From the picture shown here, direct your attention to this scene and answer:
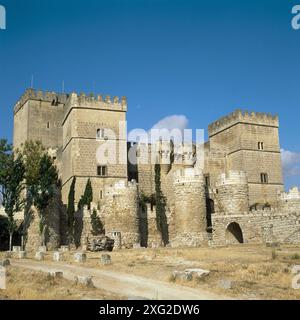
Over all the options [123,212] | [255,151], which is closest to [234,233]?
[123,212]

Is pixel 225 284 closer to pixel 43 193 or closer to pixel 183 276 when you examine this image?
pixel 183 276

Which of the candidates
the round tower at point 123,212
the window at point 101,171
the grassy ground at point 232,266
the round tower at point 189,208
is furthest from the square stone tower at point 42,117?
the grassy ground at point 232,266

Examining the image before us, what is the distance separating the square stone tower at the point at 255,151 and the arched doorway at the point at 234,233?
6009 millimetres

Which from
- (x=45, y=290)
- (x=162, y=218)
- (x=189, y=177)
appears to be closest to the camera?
(x=45, y=290)

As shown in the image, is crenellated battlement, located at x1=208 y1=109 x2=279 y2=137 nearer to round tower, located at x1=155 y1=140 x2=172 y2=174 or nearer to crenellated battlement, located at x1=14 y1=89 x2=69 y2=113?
round tower, located at x1=155 y1=140 x2=172 y2=174

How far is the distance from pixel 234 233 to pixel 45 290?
828 inches

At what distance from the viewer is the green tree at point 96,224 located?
1296 inches

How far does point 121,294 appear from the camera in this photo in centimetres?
1379

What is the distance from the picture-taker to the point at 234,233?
110ft

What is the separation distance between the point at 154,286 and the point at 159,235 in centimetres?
1932

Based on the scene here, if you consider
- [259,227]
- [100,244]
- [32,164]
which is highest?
[32,164]

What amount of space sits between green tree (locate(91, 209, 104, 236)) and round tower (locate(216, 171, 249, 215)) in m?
7.90

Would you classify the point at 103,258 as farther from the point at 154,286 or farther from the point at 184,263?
the point at 154,286
